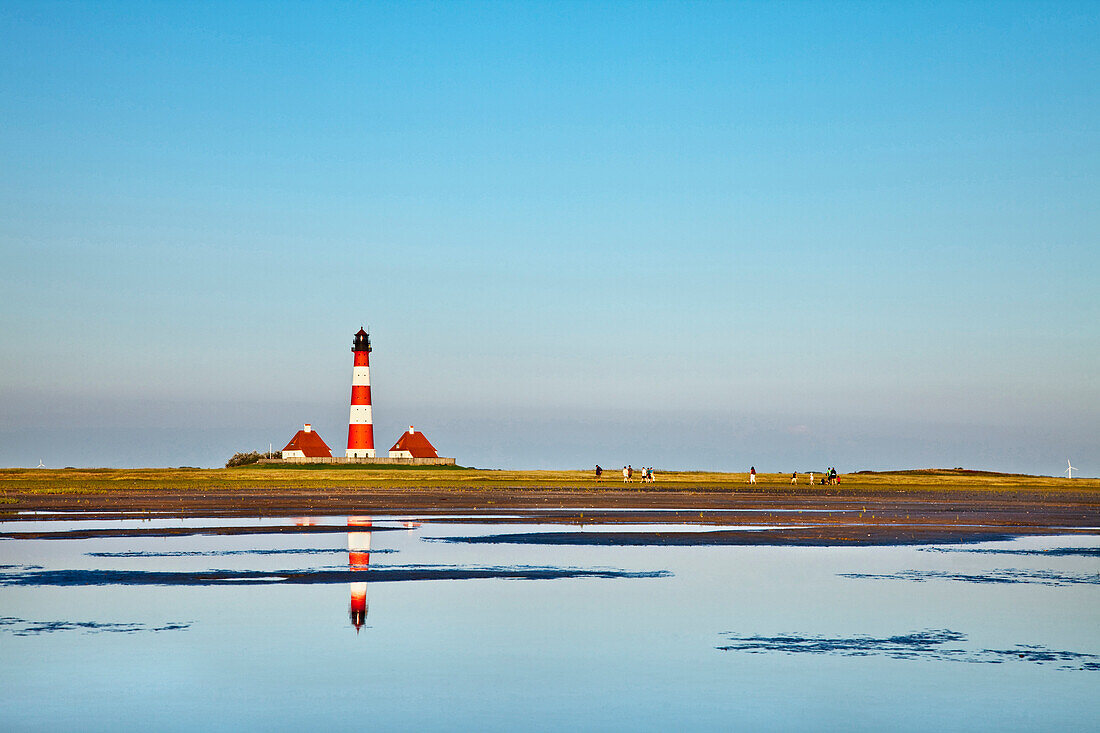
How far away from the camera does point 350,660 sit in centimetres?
1463

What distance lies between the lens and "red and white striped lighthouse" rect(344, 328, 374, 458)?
4343 inches

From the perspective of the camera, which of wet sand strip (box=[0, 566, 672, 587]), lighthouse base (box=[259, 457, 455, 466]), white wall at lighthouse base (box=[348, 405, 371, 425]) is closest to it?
wet sand strip (box=[0, 566, 672, 587])

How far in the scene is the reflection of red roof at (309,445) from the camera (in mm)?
119750

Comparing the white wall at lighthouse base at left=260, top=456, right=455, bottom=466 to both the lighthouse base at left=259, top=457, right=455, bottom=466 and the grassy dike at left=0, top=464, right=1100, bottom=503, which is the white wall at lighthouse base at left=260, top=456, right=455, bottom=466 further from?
the grassy dike at left=0, top=464, right=1100, bottom=503

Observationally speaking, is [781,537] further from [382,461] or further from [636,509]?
[382,461]

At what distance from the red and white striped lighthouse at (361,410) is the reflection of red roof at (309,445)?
9701 millimetres

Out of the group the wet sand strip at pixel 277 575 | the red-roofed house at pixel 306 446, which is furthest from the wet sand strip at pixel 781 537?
the red-roofed house at pixel 306 446

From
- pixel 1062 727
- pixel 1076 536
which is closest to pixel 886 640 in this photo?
pixel 1062 727

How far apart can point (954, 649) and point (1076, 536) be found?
73.8 feet

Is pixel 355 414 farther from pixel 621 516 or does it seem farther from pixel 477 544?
pixel 477 544

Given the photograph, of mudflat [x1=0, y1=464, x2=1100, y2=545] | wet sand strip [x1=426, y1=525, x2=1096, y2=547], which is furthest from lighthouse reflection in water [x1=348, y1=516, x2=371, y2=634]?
wet sand strip [x1=426, y1=525, x2=1096, y2=547]

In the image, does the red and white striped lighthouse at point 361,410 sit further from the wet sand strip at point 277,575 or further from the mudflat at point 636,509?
the wet sand strip at point 277,575

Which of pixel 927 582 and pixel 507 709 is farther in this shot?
pixel 927 582

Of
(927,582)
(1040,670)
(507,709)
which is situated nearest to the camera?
(507,709)
